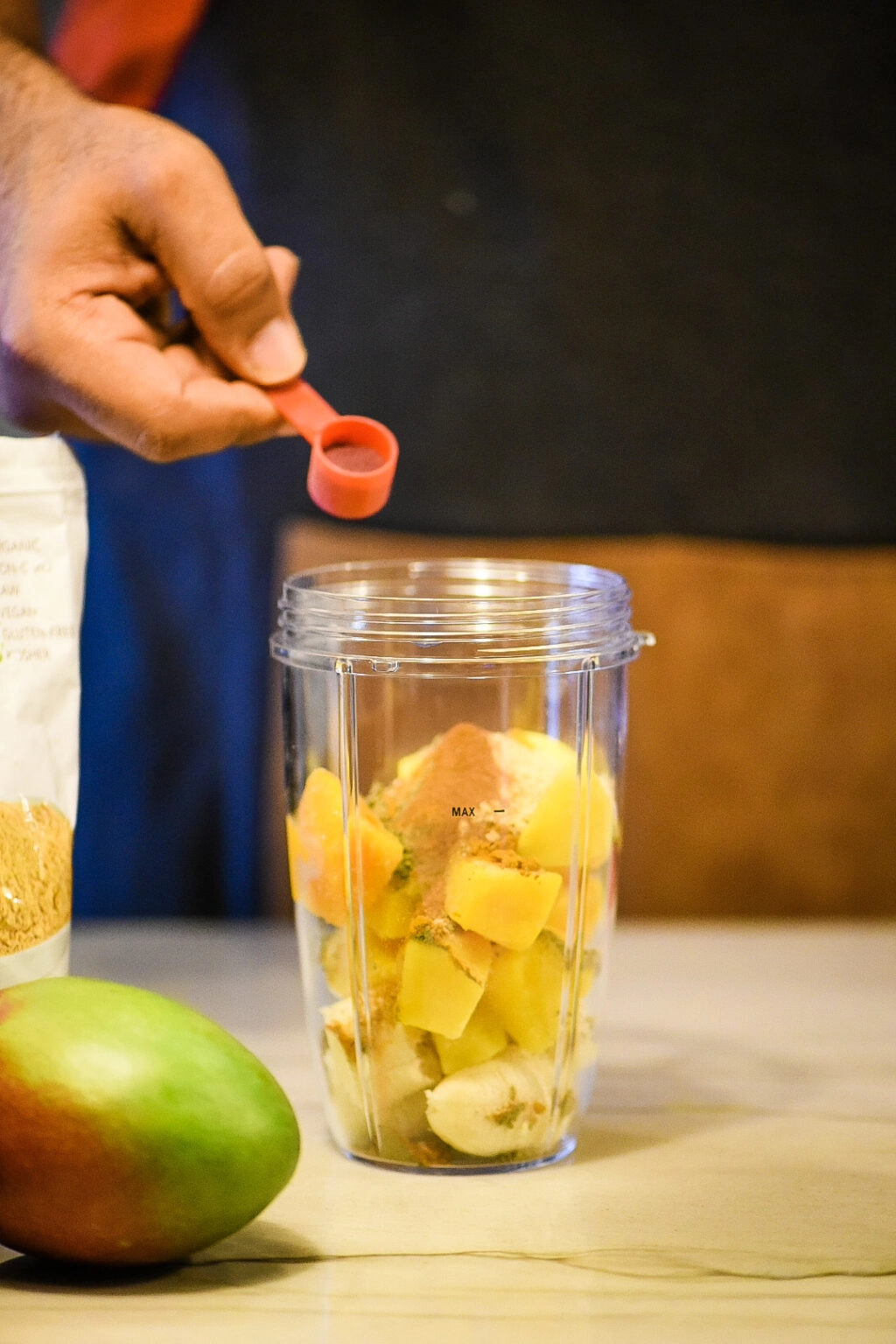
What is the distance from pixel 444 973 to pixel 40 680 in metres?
0.24

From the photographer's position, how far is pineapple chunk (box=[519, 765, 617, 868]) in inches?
24.7

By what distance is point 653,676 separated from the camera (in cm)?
147

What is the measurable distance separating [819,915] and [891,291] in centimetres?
73

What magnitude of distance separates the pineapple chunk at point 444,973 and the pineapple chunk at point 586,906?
0.15 feet

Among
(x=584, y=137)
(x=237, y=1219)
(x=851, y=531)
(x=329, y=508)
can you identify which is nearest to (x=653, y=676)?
(x=851, y=531)

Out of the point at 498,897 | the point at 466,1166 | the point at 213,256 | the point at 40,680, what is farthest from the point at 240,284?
the point at 466,1166

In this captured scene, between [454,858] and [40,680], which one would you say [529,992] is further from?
[40,680]

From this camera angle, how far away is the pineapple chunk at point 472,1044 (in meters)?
0.61

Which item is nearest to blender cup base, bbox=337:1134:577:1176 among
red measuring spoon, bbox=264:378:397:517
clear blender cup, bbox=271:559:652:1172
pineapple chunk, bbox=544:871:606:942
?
clear blender cup, bbox=271:559:652:1172

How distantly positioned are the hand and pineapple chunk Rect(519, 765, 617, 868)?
0.26 m

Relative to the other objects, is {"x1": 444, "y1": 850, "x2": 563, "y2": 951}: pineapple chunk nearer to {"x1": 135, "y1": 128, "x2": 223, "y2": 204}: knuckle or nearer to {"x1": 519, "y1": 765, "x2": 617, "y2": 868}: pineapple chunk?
{"x1": 519, "y1": 765, "x2": 617, "y2": 868}: pineapple chunk

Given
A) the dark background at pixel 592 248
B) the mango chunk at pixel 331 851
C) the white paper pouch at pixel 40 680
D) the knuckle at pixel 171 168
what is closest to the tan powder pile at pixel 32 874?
the white paper pouch at pixel 40 680

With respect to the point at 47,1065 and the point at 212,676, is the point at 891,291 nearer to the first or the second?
the point at 212,676

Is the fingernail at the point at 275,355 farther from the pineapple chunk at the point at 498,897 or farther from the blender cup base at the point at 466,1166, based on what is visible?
the blender cup base at the point at 466,1166
